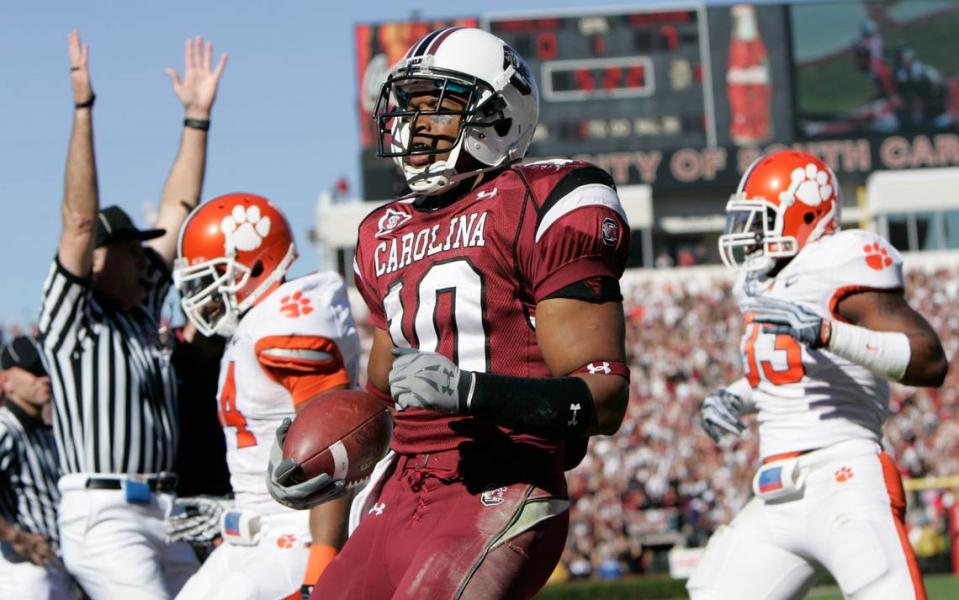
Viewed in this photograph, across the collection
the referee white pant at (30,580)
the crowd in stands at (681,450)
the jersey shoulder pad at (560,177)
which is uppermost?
the jersey shoulder pad at (560,177)

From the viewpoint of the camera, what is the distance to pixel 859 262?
202 inches

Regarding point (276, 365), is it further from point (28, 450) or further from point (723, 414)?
point (28, 450)

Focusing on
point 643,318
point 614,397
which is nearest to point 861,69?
point 643,318

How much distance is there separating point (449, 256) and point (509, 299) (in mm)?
183

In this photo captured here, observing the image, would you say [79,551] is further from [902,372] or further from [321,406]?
[902,372]

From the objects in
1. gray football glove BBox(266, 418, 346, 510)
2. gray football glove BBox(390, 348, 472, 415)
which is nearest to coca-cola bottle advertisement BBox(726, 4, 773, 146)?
gray football glove BBox(266, 418, 346, 510)

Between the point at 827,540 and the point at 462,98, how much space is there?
2355 millimetres

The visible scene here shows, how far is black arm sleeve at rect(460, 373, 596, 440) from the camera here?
9.53 ft

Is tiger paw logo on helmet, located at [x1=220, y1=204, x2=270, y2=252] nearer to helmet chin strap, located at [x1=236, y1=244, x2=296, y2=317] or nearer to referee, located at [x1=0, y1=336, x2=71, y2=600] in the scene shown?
helmet chin strap, located at [x1=236, y1=244, x2=296, y2=317]

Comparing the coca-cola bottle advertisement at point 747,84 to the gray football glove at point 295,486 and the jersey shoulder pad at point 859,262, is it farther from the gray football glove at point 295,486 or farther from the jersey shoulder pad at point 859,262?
the gray football glove at point 295,486

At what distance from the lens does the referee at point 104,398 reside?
208 inches

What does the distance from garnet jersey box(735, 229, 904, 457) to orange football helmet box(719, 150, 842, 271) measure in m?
0.11

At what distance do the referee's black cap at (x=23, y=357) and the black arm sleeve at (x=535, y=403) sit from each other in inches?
171

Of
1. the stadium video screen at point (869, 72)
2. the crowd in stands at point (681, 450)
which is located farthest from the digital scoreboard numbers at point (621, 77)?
the crowd in stands at point (681, 450)
